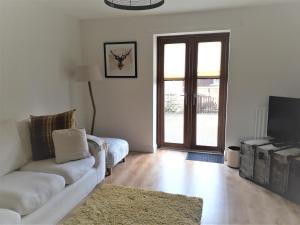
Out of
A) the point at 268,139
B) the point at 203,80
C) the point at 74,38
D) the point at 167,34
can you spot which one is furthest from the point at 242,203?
the point at 74,38

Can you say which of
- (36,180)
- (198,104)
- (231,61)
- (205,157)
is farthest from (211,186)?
(36,180)

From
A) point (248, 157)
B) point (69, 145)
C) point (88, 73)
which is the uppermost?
point (88, 73)

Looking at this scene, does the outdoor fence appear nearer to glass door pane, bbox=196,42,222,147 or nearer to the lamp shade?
glass door pane, bbox=196,42,222,147

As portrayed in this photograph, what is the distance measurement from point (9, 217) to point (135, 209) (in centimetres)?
114

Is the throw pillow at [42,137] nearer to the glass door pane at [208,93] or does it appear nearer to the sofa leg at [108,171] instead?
the sofa leg at [108,171]

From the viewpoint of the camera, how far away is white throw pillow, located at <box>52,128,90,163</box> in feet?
8.49

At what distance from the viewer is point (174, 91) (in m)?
4.20

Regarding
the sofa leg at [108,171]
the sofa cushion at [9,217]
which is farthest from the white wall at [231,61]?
the sofa cushion at [9,217]

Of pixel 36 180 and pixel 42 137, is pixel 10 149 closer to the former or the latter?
pixel 42 137

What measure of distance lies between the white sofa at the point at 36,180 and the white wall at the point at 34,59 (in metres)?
0.49

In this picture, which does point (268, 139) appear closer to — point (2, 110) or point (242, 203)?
point (242, 203)

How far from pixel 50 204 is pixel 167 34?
2.98 metres

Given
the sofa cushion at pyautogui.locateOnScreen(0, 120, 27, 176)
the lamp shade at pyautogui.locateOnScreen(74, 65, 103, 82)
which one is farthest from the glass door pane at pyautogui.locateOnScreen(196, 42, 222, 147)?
the sofa cushion at pyautogui.locateOnScreen(0, 120, 27, 176)

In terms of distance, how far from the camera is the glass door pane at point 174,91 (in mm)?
4082
